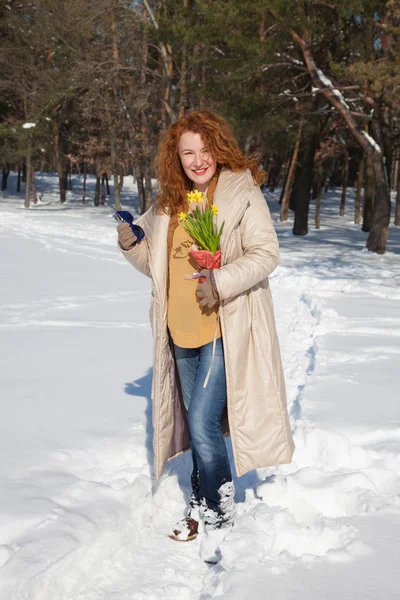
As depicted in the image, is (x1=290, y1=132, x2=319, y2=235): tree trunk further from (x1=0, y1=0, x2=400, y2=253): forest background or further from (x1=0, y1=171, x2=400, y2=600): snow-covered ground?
(x1=0, y1=171, x2=400, y2=600): snow-covered ground

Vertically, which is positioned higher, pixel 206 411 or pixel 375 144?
pixel 375 144

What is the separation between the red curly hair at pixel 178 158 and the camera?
2707 millimetres

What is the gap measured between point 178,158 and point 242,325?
819 millimetres

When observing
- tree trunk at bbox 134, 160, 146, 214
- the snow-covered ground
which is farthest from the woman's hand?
tree trunk at bbox 134, 160, 146, 214

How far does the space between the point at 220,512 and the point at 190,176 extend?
1534 millimetres

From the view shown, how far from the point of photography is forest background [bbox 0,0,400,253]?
14.1 meters

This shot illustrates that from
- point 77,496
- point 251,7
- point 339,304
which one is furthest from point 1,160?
point 77,496

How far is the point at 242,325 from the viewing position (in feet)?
8.86

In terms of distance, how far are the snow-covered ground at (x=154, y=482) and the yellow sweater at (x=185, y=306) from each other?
899 mm

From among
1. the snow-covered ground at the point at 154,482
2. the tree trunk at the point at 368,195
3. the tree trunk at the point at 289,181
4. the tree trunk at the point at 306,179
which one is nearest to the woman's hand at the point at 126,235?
the snow-covered ground at the point at 154,482

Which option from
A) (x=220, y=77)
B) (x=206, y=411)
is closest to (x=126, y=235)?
(x=206, y=411)

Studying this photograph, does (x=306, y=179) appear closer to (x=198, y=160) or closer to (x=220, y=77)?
(x=220, y=77)

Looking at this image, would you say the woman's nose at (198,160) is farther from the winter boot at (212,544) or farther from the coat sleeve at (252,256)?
the winter boot at (212,544)

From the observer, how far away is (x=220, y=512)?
2898 mm
